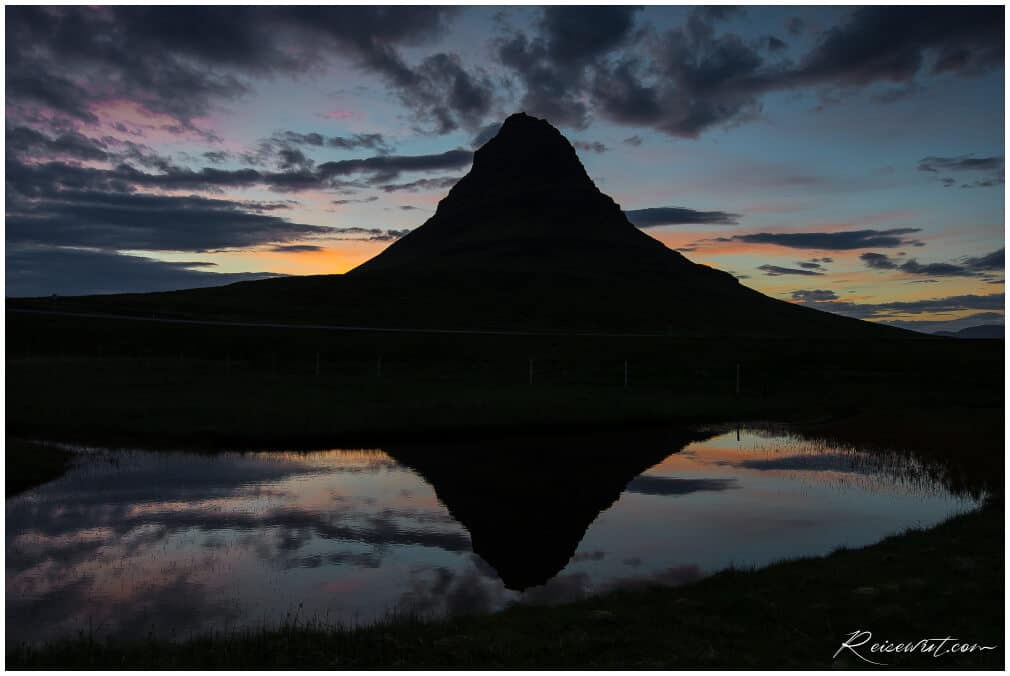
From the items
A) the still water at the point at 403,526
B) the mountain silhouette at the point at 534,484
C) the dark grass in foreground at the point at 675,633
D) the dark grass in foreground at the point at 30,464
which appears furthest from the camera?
the dark grass in foreground at the point at 30,464

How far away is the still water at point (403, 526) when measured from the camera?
16.9m

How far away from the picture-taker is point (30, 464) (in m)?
29.0

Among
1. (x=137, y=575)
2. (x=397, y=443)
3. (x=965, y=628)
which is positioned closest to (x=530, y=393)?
(x=397, y=443)

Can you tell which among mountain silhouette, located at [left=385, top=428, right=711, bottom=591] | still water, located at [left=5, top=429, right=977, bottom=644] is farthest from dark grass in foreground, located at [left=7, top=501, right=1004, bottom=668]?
mountain silhouette, located at [left=385, top=428, right=711, bottom=591]

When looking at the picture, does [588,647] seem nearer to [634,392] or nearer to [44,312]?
[634,392]

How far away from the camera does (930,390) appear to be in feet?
199
